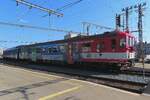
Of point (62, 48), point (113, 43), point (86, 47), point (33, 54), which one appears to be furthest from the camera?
point (33, 54)

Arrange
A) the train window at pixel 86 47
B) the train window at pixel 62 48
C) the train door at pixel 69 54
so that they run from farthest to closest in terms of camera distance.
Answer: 1. the train window at pixel 62 48
2. the train door at pixel 69 54
3. the train window at pixel 86 47

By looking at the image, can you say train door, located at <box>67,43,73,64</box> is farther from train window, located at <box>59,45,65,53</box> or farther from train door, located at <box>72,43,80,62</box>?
train window, located at <box>59,45,65,53</box>

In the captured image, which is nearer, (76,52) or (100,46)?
(100,46)

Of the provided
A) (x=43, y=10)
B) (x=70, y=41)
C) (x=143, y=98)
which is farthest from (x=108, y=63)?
(x=143, y=98)

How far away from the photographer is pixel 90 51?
20.6 meters

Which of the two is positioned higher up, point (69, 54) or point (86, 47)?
point (86, 47)

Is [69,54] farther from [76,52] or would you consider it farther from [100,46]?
[100,46]

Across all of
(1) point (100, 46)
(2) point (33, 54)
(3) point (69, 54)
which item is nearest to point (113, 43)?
(1) point (100, 46)

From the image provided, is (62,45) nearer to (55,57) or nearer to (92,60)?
(55,57)

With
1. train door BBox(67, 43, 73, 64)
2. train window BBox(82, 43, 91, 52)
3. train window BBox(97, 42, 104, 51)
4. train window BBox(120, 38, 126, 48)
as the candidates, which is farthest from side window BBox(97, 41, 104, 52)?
train door BBox(67, 43, 73, 64)

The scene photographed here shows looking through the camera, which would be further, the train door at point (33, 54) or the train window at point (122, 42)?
the train door at point (33, 54)

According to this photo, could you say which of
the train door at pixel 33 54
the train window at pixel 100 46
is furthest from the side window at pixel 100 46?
the train door at pixel 33 54

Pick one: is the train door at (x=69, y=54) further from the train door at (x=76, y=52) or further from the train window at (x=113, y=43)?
the train window at (x=113, y=43)

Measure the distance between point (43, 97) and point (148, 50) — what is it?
139 ft
